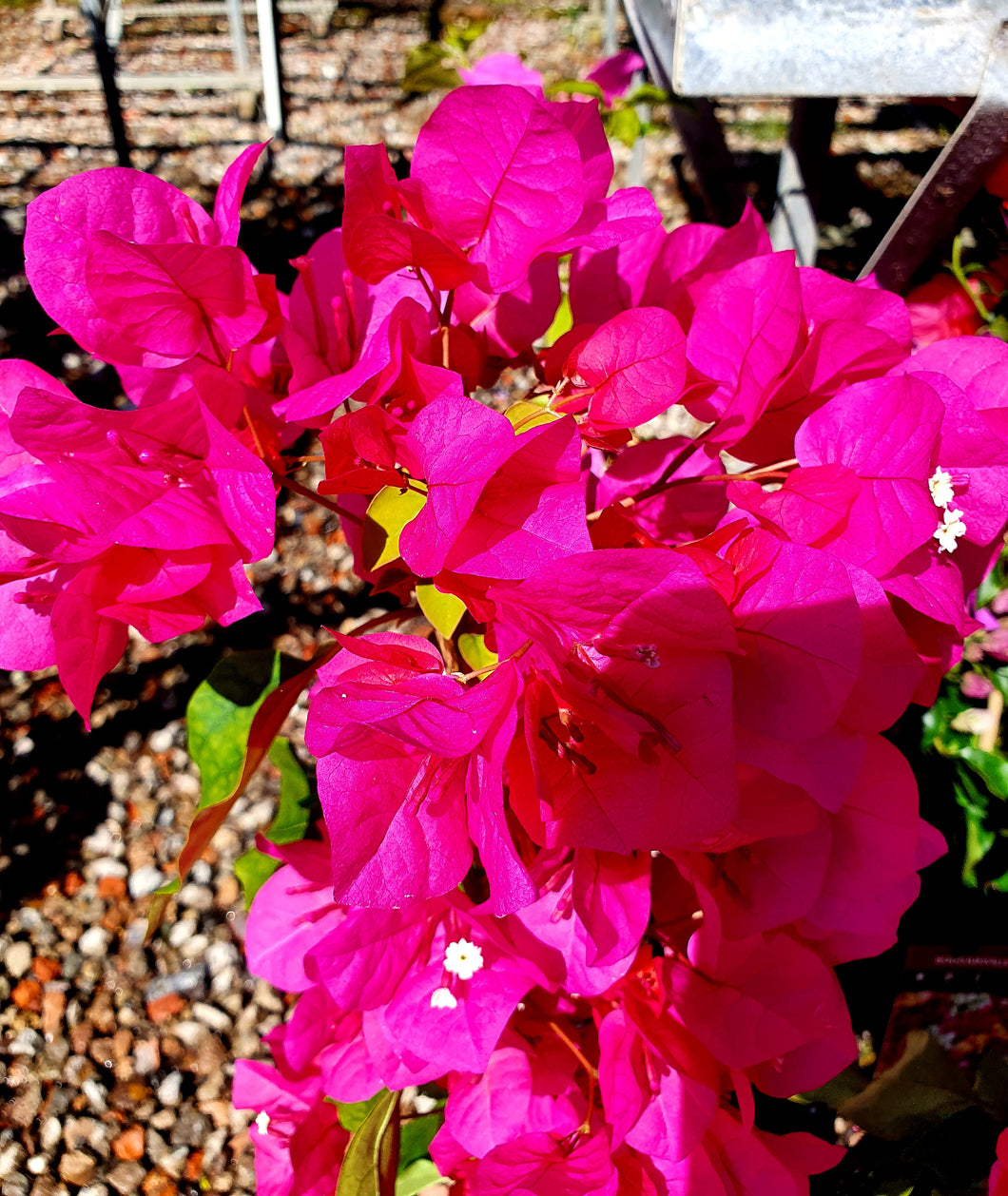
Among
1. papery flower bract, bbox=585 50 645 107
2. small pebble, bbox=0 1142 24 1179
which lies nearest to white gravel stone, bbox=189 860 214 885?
small pebble, bbox=0 1142 24 1179

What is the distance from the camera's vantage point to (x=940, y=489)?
1.58 feet

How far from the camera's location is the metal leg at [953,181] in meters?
0.83

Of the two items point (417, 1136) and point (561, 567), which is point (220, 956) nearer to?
point (417, 1136)

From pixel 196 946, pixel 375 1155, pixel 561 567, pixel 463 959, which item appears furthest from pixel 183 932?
pixel 561 567

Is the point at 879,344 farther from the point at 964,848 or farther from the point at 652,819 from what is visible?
the point at 964,848

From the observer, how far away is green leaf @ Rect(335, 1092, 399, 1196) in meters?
0.65

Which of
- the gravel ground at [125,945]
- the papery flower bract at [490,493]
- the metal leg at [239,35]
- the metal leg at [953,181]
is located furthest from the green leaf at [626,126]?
the metal leg at [239,35]

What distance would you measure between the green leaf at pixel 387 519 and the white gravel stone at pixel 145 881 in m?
0.98

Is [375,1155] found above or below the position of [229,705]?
below

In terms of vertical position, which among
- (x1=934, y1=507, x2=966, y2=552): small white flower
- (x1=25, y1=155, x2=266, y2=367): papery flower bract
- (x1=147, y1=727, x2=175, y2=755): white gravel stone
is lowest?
(x1=147, y1=727, x2=175, y2=755): white gravel stone

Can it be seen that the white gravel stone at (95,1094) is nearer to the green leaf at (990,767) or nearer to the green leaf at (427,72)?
the green leaf at (990,767)

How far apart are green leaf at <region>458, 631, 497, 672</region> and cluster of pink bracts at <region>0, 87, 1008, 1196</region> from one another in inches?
0.8

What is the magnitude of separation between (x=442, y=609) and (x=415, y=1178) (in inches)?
22.1

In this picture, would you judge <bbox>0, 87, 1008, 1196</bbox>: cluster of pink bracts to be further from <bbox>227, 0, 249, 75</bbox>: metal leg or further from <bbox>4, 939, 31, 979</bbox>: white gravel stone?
<bbox>227, 0, 249, 75</bbox>: metal leg
